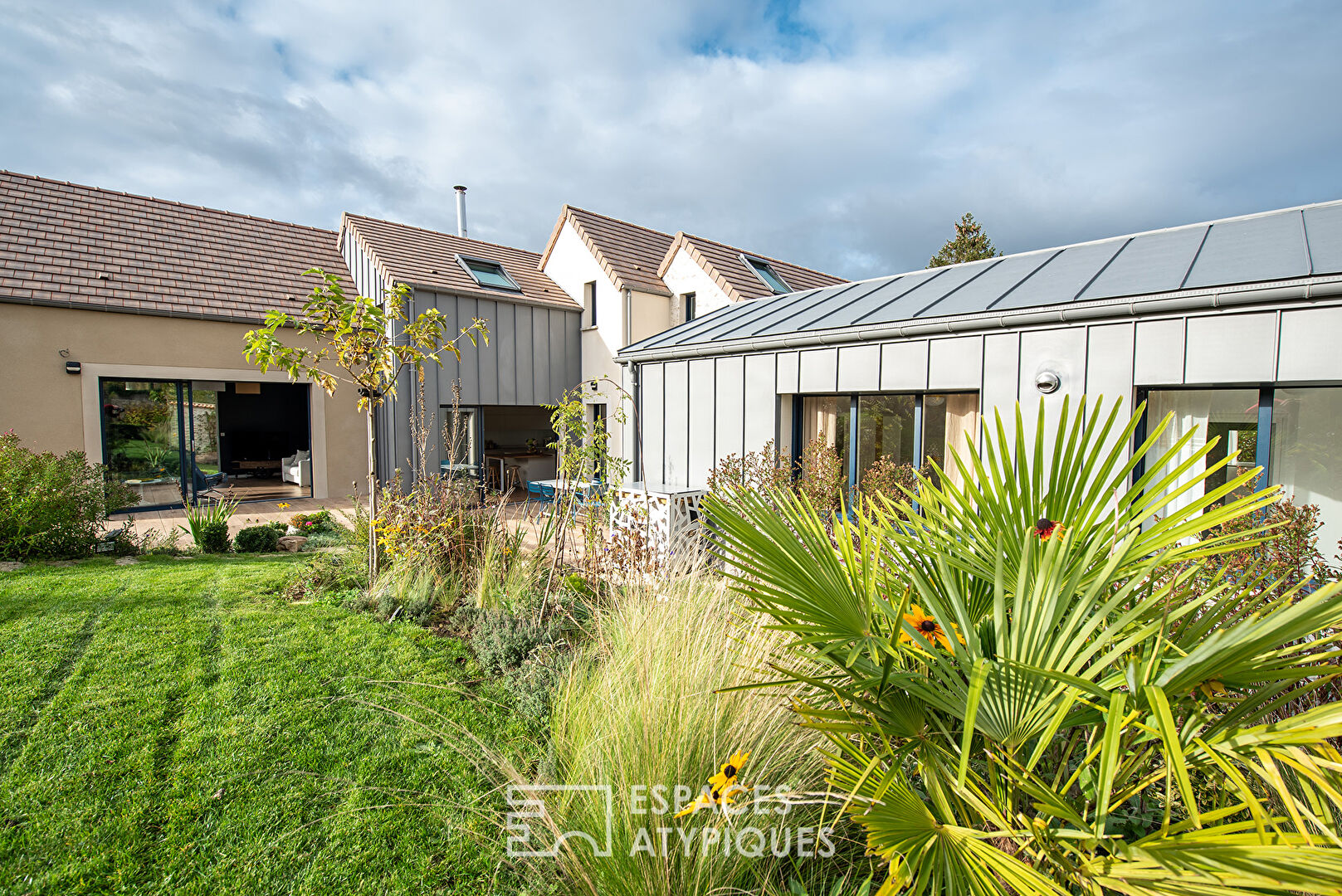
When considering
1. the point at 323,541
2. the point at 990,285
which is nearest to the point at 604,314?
the point at 323,541

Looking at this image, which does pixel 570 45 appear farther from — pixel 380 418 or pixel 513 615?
pixel 380 418

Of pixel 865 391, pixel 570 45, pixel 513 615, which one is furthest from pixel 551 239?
pixel 513 615

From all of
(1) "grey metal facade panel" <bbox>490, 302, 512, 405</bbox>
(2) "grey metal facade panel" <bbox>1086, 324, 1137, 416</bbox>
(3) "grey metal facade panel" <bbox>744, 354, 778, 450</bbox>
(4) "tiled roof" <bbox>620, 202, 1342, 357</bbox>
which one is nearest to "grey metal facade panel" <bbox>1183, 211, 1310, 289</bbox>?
(4) "tiled roof" <bbox>620, 202, 1342, 357</bbox>

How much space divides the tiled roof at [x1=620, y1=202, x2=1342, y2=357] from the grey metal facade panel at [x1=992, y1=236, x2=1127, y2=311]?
0.04 ft

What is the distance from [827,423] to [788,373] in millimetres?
741

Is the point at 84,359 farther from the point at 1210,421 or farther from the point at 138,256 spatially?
the point at 1210,421

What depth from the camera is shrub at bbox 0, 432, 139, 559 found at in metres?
6.79

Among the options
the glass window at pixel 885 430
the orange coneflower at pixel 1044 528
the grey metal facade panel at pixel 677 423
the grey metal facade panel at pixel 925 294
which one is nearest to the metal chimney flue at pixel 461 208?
the grey metal facade panel at pixel 677 423

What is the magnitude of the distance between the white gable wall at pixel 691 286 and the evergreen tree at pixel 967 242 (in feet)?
63.4

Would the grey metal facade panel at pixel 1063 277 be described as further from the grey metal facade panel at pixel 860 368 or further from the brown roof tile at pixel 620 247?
the brown roof tile at pixel 620 247

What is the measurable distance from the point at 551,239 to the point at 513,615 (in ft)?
46.5

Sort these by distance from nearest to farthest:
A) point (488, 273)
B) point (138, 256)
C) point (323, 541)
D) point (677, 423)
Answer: point (677, 423)
point (323, 541)
point (138, 256)
point (488, 273)

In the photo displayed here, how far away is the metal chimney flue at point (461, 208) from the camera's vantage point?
18.1 meters

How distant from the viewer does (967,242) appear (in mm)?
28766
